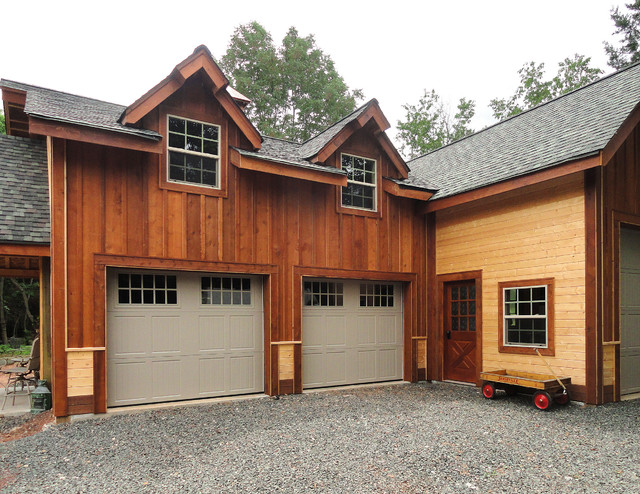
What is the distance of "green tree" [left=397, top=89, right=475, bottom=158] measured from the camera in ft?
84.9

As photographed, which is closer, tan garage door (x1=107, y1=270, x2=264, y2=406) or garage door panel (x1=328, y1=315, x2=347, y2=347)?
tan garage door (x1=107, y1=270, x2=264, y2=406)

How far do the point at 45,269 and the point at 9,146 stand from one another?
10.2ft

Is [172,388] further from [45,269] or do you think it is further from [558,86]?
[558,86]

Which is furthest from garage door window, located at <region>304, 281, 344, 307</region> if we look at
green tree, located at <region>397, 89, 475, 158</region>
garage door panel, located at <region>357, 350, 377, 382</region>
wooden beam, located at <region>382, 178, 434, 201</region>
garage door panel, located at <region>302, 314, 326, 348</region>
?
green tree, located at <region>397, 89, 475, 158</region>

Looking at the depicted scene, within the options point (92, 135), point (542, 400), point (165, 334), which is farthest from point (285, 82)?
point (542, 400)

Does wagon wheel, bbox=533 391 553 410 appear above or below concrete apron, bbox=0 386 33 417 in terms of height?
above

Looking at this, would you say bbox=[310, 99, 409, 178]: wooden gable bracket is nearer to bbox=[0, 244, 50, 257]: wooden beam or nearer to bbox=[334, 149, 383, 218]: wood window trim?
bbox=[334, 149, 383, 218]: wood window trim

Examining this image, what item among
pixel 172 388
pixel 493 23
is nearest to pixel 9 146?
pixel 172 388

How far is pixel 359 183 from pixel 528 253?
3.49m

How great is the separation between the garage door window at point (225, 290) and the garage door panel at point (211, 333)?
0.29 m

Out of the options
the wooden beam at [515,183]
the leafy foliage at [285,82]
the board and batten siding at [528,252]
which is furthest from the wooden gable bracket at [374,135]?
the leafy foliage at [285,82]

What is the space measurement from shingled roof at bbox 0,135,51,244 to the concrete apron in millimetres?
2805

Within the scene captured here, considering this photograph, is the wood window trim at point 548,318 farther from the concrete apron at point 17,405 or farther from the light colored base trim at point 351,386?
the concrete apron at point 17,405

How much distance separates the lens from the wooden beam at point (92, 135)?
5824 millimetres
